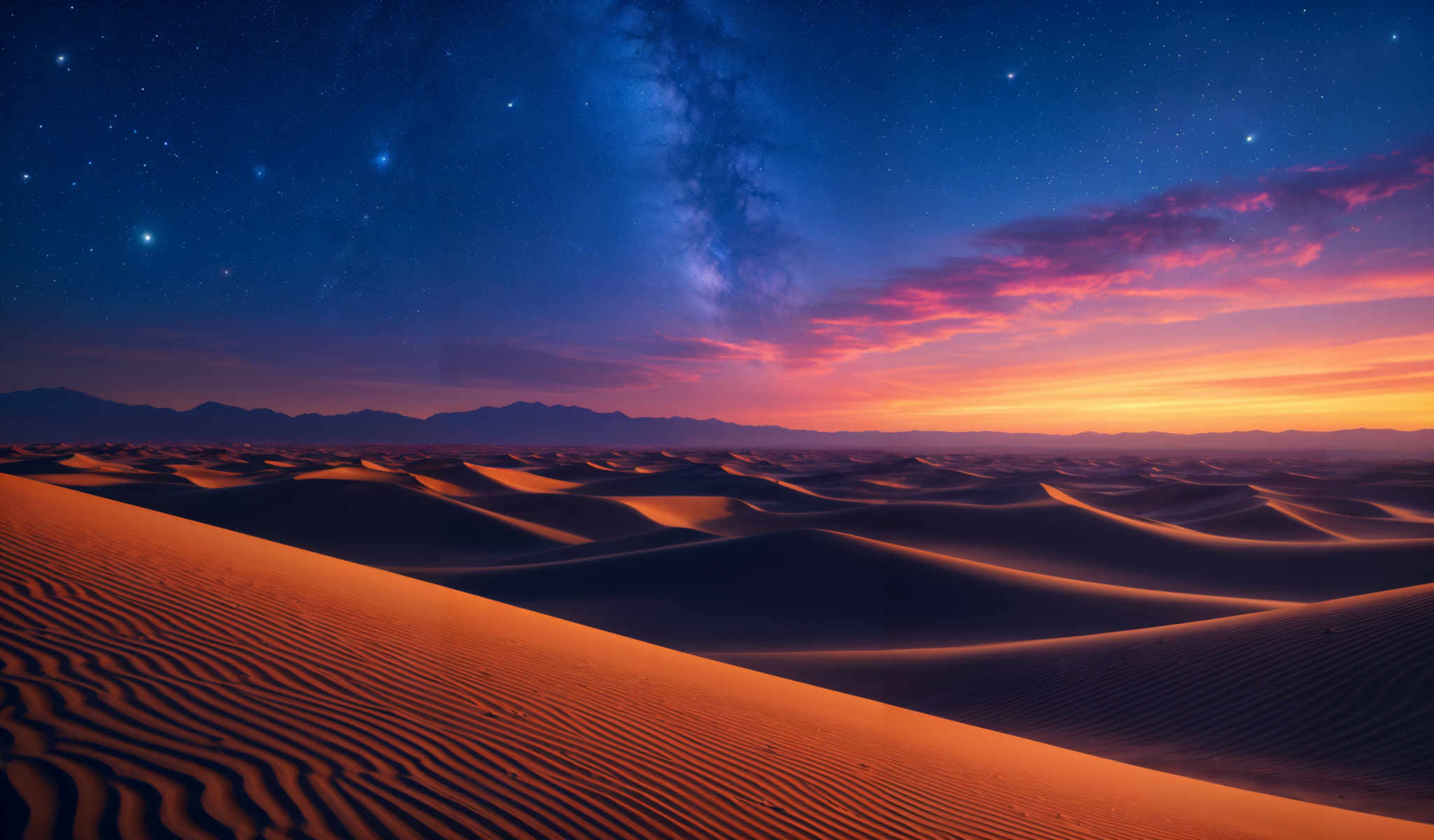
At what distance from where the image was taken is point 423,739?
373 cm

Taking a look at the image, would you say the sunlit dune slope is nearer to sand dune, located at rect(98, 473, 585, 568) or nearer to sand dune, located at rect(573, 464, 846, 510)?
sand dune, located at rect(98, 473, 585, 568)

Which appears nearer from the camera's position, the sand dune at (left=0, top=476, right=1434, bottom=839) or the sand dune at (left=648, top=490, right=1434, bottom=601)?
the sand dune at (left=0, top=476, right=1434, bottom=839)

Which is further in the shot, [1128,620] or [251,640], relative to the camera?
[1128,620]

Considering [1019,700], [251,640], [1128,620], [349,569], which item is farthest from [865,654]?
[251,640]

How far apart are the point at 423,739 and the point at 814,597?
14.7m

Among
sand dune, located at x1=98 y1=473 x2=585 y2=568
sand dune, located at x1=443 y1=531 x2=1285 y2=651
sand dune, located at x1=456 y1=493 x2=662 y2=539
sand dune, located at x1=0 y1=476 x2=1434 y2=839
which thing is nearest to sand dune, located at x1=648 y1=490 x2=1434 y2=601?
sand dune, located at x1=456 y1=493 x2=662 y2=539

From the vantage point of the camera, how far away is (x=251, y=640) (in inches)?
193

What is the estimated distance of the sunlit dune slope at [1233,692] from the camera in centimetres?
735

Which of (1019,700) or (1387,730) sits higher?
(1387,730)

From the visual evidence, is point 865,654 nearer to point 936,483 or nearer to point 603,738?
point 603,738

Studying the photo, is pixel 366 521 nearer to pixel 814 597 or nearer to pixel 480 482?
pixel 480 482

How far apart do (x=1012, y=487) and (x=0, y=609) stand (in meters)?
43.3

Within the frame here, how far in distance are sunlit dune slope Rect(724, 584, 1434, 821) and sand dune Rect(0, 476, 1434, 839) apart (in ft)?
4.88

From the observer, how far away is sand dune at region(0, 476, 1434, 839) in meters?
2.91
